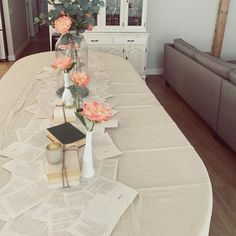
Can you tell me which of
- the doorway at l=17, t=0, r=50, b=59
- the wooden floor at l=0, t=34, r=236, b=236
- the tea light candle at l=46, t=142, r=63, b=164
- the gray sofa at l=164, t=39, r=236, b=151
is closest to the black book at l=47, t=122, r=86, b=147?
the tea light candle at l=46, t=142, r=63, b=164

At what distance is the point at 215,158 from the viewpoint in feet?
8.77

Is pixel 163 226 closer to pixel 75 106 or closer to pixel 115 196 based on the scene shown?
pixel 115 196

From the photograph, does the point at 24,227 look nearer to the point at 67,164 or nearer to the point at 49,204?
the point at 49,204

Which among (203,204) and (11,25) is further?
(11,25)

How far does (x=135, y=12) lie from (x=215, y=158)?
2551 millimetres

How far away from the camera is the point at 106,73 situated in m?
2.51

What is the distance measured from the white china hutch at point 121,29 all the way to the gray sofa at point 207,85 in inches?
20.7

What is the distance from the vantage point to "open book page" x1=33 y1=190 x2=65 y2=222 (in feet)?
3.29

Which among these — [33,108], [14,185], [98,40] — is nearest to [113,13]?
[98,40]

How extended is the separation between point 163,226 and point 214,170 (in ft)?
5.45

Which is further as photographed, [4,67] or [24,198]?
[4,67]

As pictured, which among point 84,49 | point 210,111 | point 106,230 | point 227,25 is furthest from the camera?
point 227,25

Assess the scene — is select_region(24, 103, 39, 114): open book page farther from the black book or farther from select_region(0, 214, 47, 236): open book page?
select_region(0, 214, 47, 236): open book page

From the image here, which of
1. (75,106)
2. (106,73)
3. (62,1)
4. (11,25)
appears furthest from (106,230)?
(11,25)
